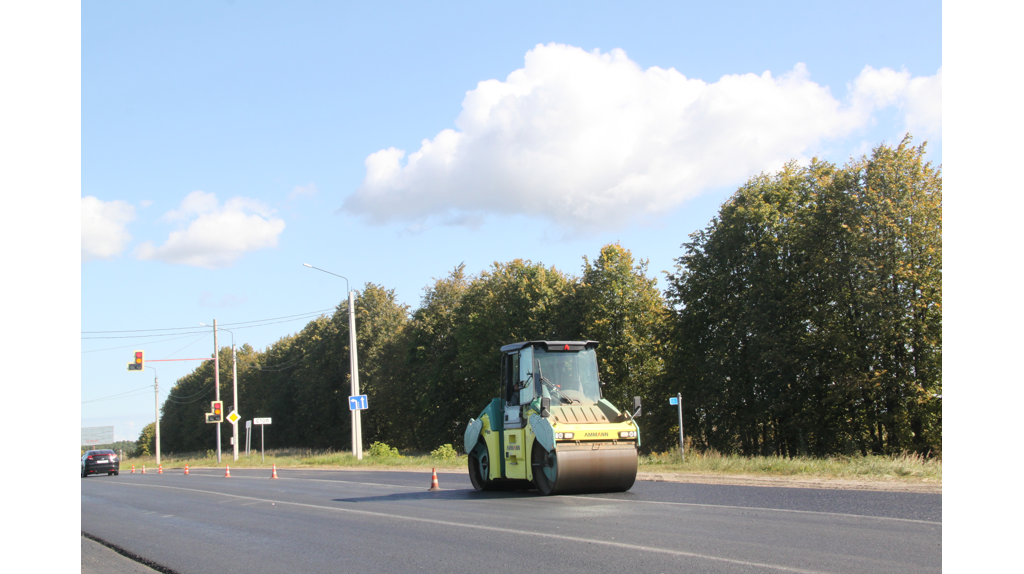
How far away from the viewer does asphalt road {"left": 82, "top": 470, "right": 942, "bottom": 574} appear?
7270 mm

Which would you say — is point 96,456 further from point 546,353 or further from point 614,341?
point 546,353

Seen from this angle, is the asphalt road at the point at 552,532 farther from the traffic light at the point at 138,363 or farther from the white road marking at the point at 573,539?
the traffic light at the point at 138,363

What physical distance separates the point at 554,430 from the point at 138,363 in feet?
97.6

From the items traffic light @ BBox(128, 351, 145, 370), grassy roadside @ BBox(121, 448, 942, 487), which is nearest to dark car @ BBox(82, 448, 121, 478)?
traffic light @ BBox(128, 351, 145, 370)

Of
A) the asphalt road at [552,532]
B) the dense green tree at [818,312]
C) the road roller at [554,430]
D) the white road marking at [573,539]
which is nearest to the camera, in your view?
the white road marking at [573,539]

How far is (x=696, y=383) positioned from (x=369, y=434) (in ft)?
137

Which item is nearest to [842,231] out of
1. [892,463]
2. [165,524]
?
[892,463]

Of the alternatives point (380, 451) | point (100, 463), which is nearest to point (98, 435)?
point (100, 463)

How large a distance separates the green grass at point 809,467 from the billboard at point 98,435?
105948mm

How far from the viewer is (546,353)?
14.7 meters

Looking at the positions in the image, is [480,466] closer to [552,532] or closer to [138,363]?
[552,532]

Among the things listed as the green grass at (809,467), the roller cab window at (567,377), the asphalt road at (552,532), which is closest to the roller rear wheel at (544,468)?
the asphalt road at (552,532)

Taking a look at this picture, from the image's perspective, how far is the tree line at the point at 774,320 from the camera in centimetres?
2927

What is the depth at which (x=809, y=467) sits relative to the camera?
18.5 metres
